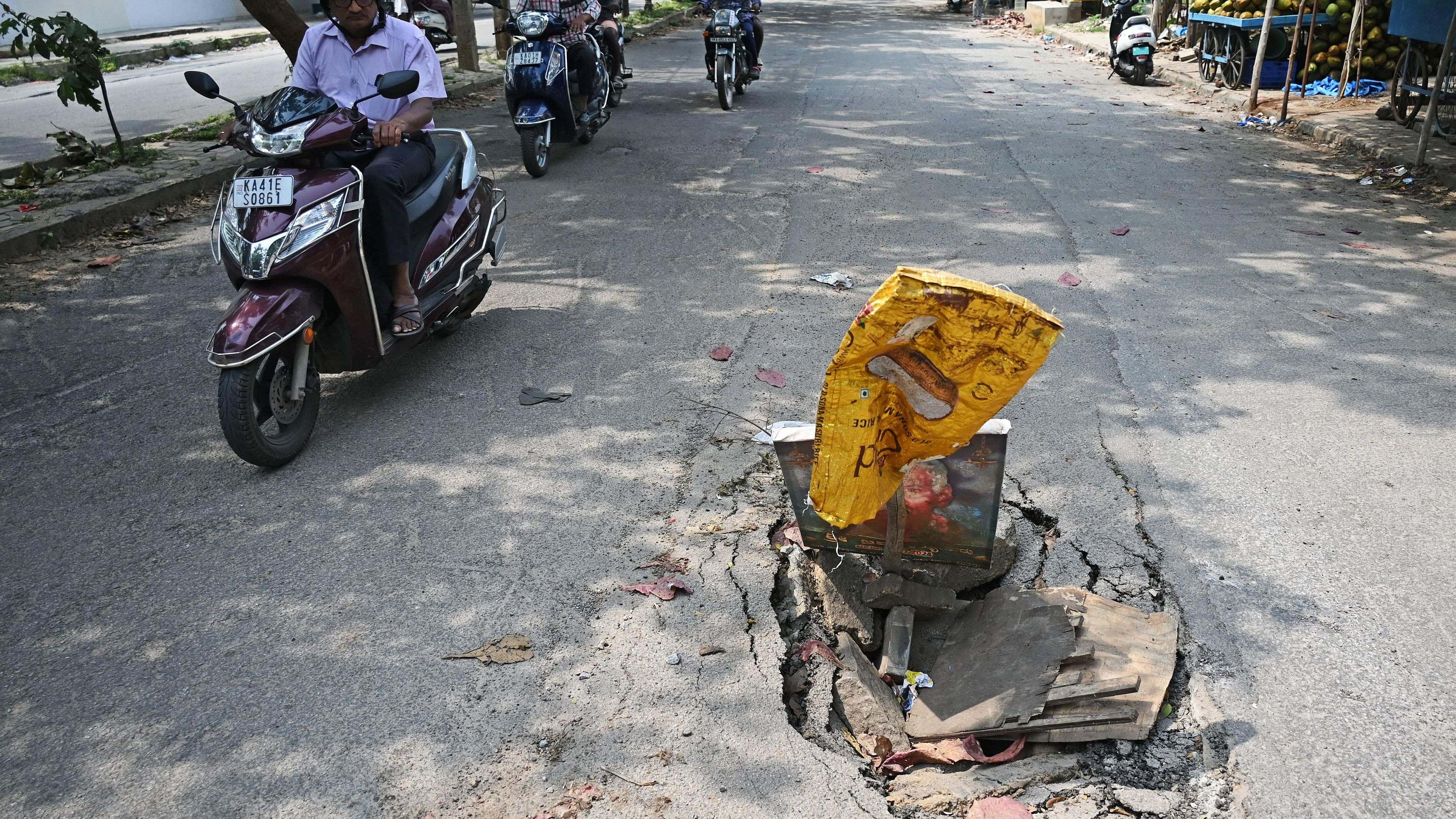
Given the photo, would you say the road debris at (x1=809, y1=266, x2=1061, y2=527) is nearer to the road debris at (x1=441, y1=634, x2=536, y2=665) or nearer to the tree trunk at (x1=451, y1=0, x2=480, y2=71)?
the road debris at (x1=441, y1=634, x2=536, y2=665)

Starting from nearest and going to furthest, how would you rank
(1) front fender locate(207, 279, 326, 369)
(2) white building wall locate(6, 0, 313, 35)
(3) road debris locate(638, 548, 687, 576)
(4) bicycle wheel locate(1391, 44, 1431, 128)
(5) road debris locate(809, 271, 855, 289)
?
1. (3) road debris locate(638, 548, 687, 576)
2. (1) front fender locate(207, 279, 326, 369)
3. (5) road debris locate(809, 271, 855, 289)
4. (4) bicycle wheel locate(1391, 44, 1431, 128)
5. (2) white building wall locate(6, 0, 313, 35)

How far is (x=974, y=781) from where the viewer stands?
244 cm

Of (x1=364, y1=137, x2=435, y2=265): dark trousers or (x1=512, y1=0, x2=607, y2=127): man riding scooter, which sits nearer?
(x1=364, y1=137, x2=435, y2=265): dark trousers

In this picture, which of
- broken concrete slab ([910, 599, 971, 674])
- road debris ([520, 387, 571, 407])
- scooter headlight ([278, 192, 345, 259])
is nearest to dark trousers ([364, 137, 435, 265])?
scooter headlight ([278, 192, 345, 259])

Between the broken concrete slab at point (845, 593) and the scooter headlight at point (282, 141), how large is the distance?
252 centimetres

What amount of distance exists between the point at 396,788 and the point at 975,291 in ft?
5.83

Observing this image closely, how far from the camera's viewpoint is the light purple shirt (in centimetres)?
464

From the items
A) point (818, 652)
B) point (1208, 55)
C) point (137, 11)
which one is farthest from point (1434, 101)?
point (137, 11)

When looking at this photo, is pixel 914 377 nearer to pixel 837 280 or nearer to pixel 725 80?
pixel 837 280

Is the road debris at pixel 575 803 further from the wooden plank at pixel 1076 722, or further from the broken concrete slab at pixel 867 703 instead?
the wooden plank at pixel 1076 722

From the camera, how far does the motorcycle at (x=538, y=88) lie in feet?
26.8

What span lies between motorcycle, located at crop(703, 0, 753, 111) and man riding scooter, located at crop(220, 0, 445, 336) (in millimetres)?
6427

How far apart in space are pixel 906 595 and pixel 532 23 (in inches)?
271

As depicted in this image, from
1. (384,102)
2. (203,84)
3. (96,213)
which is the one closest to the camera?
(203,84)
